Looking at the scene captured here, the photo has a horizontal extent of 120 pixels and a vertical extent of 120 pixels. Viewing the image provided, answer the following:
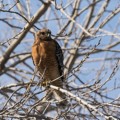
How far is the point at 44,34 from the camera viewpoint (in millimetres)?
6242

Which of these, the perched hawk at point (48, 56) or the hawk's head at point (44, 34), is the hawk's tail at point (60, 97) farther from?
the hawk's head at point (44, 34)

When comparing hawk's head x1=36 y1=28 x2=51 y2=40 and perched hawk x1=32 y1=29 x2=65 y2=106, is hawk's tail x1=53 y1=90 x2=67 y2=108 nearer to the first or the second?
perched hawk x1=32 y1=29 x2=65 y2=106

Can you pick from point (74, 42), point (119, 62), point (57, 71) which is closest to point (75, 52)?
point (74, 42)

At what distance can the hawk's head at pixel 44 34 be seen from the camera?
20.4 ft

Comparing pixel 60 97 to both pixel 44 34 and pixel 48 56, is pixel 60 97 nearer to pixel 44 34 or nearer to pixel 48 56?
pixel 48 56

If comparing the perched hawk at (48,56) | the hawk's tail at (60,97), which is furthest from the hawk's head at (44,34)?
the hawk's tail at (60,97)

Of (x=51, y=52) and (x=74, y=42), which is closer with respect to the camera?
(x=51, y=52)

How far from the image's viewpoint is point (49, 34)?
6.21 m

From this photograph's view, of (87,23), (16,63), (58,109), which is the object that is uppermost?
(87,23)

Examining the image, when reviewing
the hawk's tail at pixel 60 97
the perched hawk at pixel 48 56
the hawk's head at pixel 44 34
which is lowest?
the hawk's tail at pixel 60 97

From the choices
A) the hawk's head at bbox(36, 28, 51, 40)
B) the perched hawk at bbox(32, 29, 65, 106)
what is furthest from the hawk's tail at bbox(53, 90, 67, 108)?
the hawk's head at bbox(36, 28, 51, 40)

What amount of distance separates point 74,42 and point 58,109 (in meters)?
2.86

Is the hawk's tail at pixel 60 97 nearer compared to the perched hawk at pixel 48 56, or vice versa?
the hawk's tail at pixel 60 97

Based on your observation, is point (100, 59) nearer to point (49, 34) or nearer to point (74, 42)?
point (74, 42)
